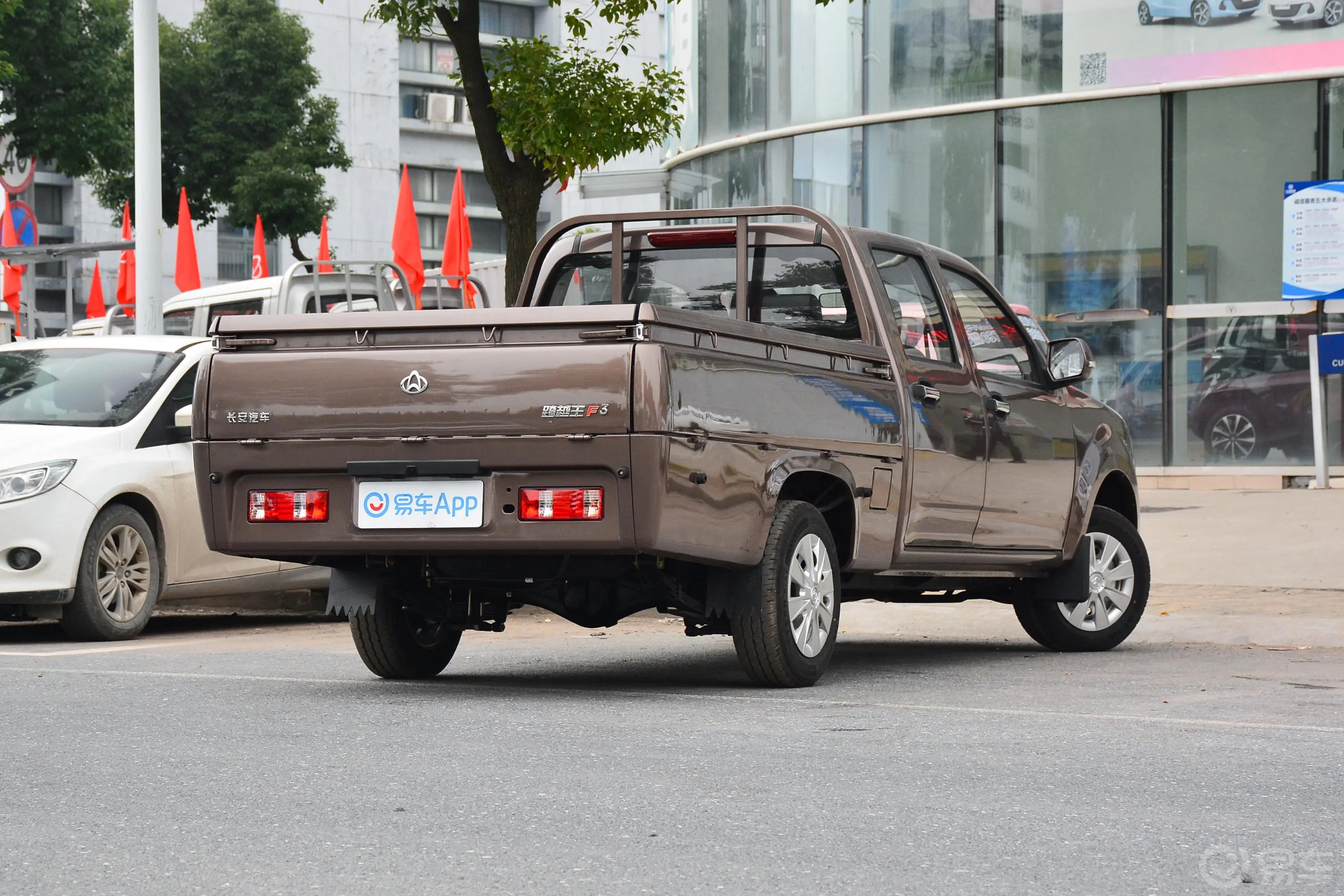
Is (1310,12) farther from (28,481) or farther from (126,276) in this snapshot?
(126,276)

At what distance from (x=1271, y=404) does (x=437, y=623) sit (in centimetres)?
1393

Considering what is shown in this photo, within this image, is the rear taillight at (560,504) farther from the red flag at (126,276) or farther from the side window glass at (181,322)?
the red flag at (126,276)

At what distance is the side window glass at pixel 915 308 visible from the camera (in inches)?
322

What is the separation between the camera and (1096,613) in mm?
9531

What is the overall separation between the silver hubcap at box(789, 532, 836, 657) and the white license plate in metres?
1.24

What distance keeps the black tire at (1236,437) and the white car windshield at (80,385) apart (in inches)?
500

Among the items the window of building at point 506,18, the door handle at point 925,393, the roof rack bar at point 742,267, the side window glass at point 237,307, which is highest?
the window of building at point 506,18

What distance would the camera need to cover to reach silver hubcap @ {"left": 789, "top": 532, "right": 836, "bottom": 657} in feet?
24.2

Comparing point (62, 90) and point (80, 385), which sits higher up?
point (62, 90)

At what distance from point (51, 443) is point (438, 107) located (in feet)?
222

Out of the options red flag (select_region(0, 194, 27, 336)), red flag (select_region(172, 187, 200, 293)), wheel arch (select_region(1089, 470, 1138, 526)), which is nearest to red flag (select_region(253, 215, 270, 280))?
red flag (select_region(172, 187, 200, 293))

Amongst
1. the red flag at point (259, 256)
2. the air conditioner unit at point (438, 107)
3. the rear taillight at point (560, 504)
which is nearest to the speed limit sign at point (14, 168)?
the red flag at point (259, 256)

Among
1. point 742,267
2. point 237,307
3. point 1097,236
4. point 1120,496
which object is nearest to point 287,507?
point 742,267

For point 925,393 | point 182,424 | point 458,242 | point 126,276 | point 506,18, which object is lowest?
point 182,424
